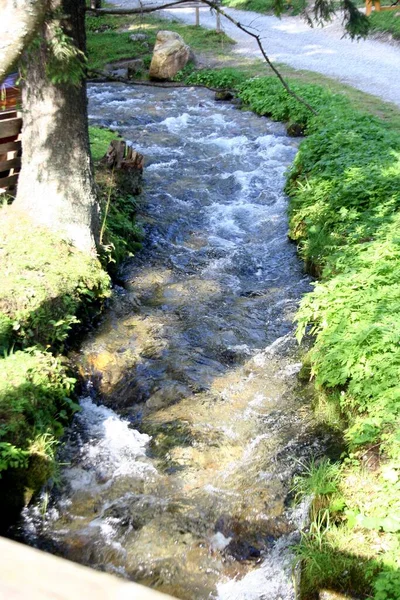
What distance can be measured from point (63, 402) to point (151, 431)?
850 millimetres

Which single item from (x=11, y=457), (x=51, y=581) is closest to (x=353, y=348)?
(x=11, y=457)

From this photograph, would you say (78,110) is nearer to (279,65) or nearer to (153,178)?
(153,178)

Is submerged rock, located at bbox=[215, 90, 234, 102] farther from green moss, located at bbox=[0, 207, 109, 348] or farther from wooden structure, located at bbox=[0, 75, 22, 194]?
green moss, located at bbox=[0, 207, 109, 348]

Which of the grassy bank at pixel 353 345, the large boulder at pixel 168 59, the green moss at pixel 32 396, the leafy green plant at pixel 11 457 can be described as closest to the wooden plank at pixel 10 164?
the green moss at pixel 32 396

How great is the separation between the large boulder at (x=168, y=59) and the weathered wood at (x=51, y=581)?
19.9 metres

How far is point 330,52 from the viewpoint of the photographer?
2052cm

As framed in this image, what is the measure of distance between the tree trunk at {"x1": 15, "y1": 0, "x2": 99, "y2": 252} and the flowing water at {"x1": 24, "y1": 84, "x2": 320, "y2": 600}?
115cm

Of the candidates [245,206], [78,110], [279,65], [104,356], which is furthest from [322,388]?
[279,65]

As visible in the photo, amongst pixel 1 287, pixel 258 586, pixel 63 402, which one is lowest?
pixel 258 586

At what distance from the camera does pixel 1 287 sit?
19.5 feet

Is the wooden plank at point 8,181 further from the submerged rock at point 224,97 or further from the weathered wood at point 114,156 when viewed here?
the submerged rock at point 224,97

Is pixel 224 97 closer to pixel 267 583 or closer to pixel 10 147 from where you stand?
pixel 10 147

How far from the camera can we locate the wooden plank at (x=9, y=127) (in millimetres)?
7543

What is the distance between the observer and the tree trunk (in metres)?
6.78
